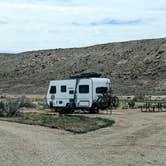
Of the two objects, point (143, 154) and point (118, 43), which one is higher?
point (118, 43)

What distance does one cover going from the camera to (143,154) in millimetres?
16547

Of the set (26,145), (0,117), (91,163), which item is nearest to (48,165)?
(91,163)

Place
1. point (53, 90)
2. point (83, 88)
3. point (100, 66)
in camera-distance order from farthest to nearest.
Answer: point (100, 66)
point (53, 90)
point (83, 88)

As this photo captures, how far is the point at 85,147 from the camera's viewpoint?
17.9 metres

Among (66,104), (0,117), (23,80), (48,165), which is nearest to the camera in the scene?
(48,165)

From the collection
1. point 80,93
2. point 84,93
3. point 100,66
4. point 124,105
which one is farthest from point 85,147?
point 100,66

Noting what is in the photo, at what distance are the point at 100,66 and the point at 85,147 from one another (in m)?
72.1

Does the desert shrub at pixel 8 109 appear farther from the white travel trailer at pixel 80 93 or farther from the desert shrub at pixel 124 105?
the desert shrub at pixel 124 105

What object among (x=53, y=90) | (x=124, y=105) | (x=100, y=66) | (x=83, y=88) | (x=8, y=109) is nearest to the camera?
(x=8, y=109)

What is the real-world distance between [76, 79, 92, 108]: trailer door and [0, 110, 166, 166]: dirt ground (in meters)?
11.6

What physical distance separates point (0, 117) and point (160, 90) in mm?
42376

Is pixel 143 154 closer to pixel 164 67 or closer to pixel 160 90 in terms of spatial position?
pixel 160 90

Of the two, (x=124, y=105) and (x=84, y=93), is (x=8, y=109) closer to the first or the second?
(x=84, y=93)

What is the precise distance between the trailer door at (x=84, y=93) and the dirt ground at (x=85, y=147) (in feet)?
38.1
